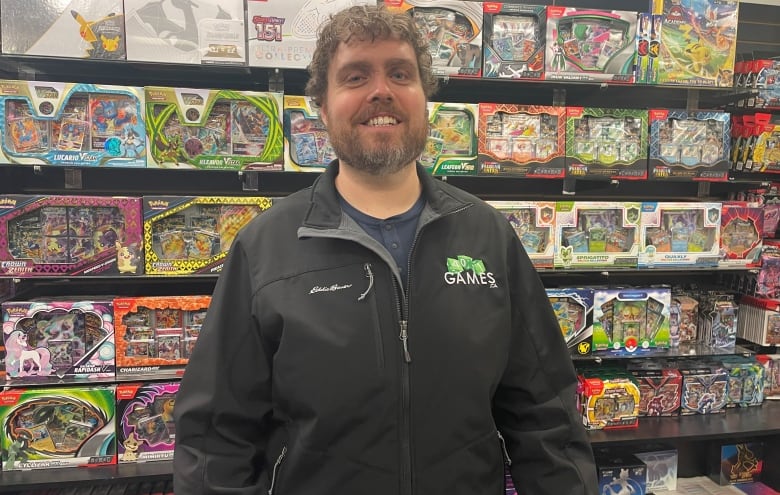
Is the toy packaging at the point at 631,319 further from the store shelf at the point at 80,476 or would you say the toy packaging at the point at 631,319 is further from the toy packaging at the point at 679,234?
the store shelf at the point at 80,476

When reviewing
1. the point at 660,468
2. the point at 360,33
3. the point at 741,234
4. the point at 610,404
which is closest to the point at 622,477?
the point at 660,468

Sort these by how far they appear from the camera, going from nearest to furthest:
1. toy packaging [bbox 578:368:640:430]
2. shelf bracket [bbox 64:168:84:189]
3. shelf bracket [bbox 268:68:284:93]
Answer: shelf bracket [bbox 268:68:284:93] < shelf bracket [bbox 64:168:84:189] < toy packaging [bbox 578:368:640:430]

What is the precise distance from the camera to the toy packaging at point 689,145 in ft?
7.59

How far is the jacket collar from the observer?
1174 millimetres

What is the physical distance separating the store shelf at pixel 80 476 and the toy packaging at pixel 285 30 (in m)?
1.62

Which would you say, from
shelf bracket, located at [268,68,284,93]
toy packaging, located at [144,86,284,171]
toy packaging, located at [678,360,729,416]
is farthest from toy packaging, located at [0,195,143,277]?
toy packaging, located at [678,360,729,416]

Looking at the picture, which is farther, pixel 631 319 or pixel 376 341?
pixel 631 319

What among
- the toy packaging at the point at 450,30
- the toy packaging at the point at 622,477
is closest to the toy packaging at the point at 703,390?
the toy packaging at the point at 622,477

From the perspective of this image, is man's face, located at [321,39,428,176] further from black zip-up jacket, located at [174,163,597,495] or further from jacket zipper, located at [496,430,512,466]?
jacket zipper, located at [496,430,512,466]

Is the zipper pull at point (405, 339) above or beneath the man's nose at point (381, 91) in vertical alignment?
beneath

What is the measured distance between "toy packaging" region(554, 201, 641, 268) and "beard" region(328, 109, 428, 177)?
123cm

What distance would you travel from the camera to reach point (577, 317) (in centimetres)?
231

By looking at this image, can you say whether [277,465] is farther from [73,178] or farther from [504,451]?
[73,178]

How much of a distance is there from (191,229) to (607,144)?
5.90ft
